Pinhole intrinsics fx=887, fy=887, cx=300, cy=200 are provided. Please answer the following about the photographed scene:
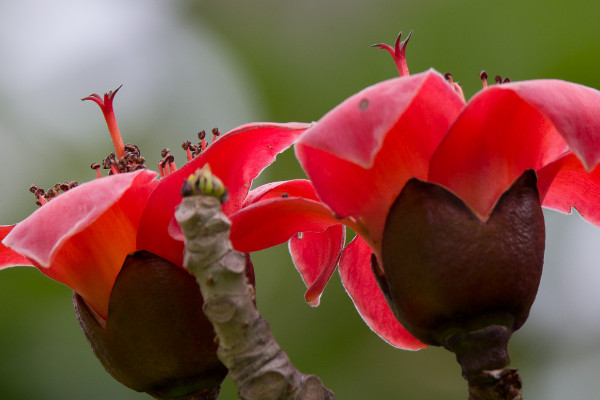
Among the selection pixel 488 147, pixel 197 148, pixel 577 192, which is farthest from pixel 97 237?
pixel 577 192

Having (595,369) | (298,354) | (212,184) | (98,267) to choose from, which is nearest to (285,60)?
(298,354)

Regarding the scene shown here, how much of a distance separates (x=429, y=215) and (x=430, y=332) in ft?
0.40

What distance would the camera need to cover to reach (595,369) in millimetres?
2768

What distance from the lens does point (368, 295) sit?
3.83 feet

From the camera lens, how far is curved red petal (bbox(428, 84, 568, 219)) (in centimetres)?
88

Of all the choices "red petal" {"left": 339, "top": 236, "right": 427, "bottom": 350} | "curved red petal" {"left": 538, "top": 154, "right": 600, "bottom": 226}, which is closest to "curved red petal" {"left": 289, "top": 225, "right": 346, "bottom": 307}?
"red petal" {"left": 339, "top": 236, "right": 427, "bottom": 350}

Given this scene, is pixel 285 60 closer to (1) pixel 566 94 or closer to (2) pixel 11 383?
(2) pixel 11 383

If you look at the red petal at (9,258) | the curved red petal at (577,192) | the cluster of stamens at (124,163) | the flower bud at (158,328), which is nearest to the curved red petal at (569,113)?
the curved red petal at (577,192)

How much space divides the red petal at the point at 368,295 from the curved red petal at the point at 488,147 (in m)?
0.28

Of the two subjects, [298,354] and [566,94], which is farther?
[298,354]

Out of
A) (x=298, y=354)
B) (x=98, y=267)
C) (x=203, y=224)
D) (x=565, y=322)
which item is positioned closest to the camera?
(x=203, y=224)

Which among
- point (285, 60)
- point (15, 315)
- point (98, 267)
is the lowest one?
point (15, 315)

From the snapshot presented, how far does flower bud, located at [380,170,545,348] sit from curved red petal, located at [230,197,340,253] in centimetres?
10

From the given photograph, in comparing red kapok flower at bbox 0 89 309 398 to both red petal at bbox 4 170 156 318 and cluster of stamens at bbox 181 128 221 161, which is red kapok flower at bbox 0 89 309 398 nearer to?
red petal at bbox 4 170 156 318
